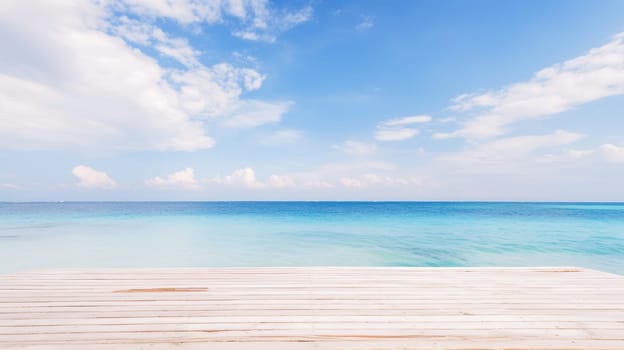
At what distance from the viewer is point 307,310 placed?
117 inches

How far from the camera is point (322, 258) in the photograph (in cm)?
1107

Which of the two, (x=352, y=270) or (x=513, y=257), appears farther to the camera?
(x=513, y=257)

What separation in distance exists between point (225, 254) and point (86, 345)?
996 cm

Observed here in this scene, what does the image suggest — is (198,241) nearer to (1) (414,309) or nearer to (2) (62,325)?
(2) (62,325)

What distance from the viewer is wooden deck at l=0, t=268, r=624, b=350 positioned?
2389 millimetres

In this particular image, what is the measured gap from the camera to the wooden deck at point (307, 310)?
239cm

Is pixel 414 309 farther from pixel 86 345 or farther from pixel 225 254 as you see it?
pixel 225 254

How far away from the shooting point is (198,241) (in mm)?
14938

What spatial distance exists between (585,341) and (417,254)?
9.71m

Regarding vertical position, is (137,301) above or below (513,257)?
above

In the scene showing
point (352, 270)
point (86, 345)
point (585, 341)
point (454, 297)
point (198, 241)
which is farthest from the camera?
point (198, 241)

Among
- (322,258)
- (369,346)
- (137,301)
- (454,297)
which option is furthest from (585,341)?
(322,258)

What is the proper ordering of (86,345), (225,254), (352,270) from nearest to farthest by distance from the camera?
(86,345)
(352,270)
(225,254)

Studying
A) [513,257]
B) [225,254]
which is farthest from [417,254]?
[225,254]
